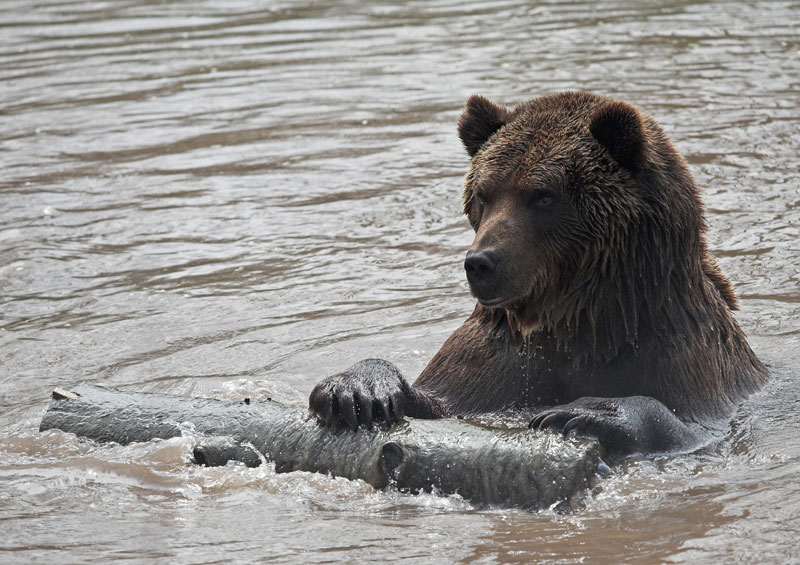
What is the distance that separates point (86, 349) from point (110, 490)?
2.76 meters

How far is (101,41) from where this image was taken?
20.9m

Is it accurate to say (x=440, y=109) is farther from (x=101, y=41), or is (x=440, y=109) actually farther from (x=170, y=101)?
(x=101, y=41)

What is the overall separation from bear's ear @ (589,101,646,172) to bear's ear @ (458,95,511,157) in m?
0.68

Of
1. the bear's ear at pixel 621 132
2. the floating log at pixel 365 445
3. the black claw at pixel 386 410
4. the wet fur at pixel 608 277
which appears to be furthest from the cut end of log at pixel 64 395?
the bear's ear at pixel 621 132

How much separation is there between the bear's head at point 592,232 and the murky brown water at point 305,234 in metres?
0.82

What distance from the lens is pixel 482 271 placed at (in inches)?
242

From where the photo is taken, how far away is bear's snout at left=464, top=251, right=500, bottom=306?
6105 millimetres

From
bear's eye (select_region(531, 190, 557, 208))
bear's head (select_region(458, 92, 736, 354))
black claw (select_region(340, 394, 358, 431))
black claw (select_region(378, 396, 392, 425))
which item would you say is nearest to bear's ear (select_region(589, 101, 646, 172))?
bear's head (select_region(458, 92, 736, 354))

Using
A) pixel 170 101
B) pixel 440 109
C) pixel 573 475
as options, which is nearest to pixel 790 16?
pixel 440 109

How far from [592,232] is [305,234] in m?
5.13

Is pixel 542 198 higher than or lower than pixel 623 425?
higher

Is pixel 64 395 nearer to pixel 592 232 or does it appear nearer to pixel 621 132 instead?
pixel 592 232

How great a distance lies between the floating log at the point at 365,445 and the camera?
5438mm

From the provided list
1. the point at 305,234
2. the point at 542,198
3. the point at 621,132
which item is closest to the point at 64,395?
the point at 542,198
